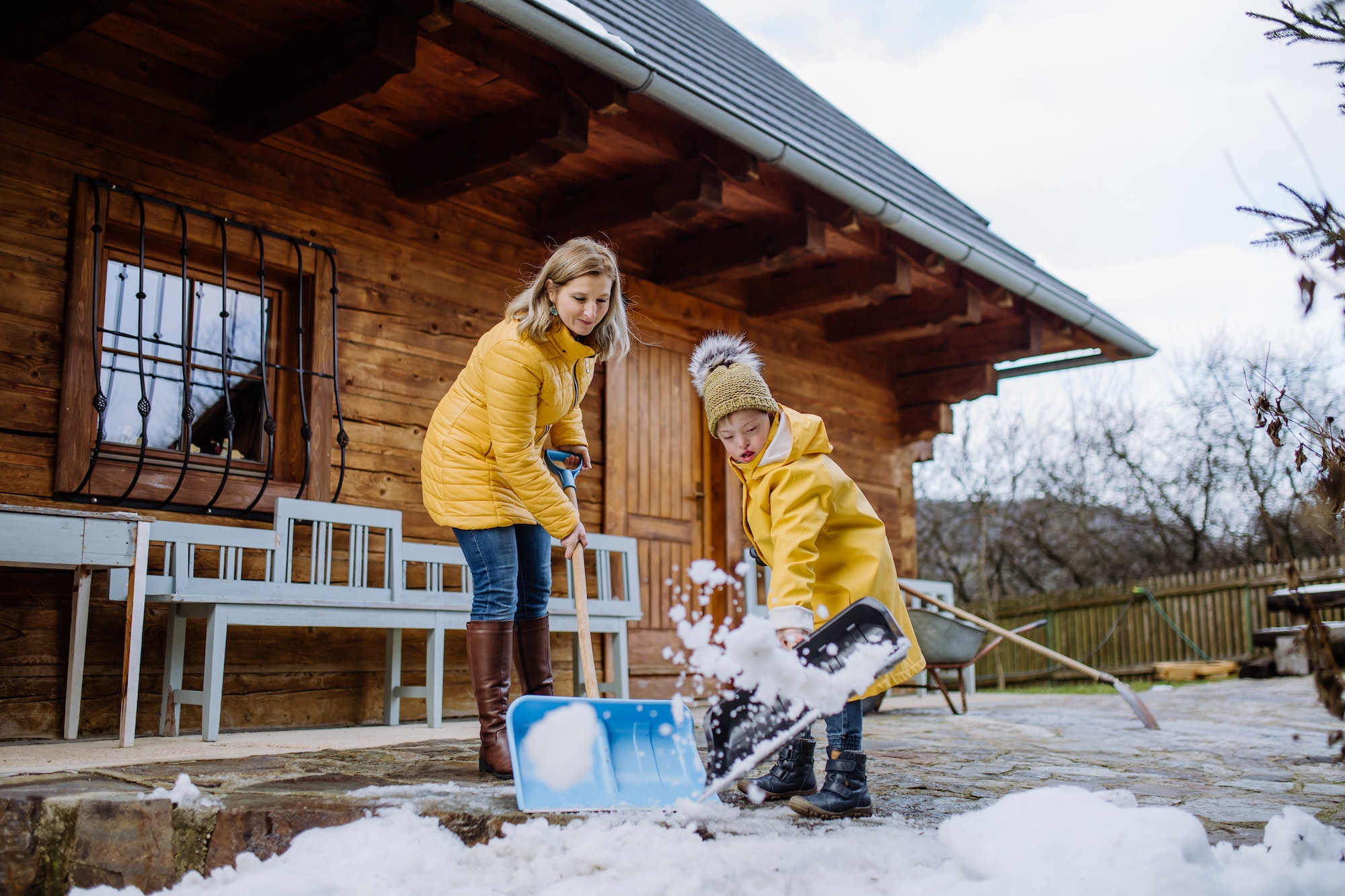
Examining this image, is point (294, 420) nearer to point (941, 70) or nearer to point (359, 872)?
point (359, 872)

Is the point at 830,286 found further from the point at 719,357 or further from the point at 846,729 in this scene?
the point at 846,729

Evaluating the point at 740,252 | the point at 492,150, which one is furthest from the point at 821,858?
the point at 740,252

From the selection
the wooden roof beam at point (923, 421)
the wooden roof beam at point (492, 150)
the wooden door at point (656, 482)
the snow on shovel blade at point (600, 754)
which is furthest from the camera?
the wooden roof beam at point (923, 421)

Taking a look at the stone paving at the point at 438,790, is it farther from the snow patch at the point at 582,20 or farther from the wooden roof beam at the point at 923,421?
the wooden roof beam at the point at 923,421

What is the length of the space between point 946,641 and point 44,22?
499 cm

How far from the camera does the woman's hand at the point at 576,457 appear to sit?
3.10 meters

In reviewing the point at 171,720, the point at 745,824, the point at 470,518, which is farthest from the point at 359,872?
the point at 171,720

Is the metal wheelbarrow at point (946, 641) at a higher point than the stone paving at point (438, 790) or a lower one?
higher

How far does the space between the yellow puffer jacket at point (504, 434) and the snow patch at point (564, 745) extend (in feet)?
1.74

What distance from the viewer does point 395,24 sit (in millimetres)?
3770

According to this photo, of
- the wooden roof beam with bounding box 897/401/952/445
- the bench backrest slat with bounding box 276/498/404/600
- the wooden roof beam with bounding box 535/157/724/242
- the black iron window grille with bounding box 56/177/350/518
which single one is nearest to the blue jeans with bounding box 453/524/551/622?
the bench backrest slat with bounding box 276/498/404/600

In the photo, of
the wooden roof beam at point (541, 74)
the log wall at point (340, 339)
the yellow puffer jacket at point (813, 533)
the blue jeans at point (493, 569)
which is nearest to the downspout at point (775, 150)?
the wooden roof beam at point (541, 74)

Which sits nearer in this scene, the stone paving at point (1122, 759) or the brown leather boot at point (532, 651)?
the stone paving at point (1122, 759)

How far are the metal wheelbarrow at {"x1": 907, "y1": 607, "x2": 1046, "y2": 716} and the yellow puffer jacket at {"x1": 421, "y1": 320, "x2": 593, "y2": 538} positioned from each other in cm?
323
